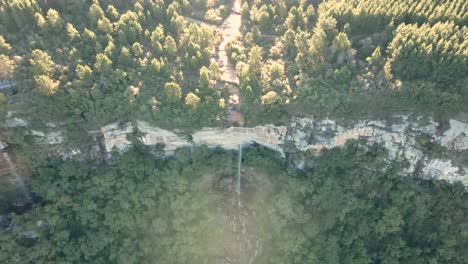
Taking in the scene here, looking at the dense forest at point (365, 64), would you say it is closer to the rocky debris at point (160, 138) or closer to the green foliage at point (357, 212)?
the green foliage at point (357, 212)

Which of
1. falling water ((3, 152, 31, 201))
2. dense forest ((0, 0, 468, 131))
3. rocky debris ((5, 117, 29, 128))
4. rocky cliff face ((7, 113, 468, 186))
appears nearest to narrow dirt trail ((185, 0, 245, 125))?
dense forest ((0, 0, 468, 131))

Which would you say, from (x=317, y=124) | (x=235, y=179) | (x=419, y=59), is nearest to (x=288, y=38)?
(x=317, y=124)

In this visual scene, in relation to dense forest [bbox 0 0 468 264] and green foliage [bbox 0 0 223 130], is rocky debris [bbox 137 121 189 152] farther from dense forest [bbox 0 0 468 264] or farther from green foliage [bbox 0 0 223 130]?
green foliage [bbox 0 0 223 130]

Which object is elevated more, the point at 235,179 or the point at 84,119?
the point at 84,119

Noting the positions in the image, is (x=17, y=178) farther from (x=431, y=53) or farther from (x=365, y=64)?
(x=431, y=53)

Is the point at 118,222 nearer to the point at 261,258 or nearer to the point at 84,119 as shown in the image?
the point at 84,119

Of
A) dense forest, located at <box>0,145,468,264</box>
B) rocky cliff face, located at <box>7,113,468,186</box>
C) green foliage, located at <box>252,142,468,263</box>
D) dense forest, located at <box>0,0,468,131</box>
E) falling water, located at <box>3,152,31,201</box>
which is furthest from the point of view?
green foliage, located at <box>252,142,468,263</box>

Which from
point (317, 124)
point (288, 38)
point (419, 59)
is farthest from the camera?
point (288, 38)

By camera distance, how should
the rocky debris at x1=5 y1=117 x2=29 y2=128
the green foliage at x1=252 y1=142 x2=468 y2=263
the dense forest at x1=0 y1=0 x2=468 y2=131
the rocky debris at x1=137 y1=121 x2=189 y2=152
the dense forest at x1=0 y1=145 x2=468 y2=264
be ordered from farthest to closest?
the green foliage at x1=252 y1=142 x2=468 y2=263 → the dense forest at x1=0 y1=145 x2=468 y2=264 → the rocky debris at x1=137 y1=121 x2=189 y2=152 → the rocky debris at x1=5 y1=117 x2=29 y2=128 → the dense forest at x1=0 y1=0 x2=468 y2=131
